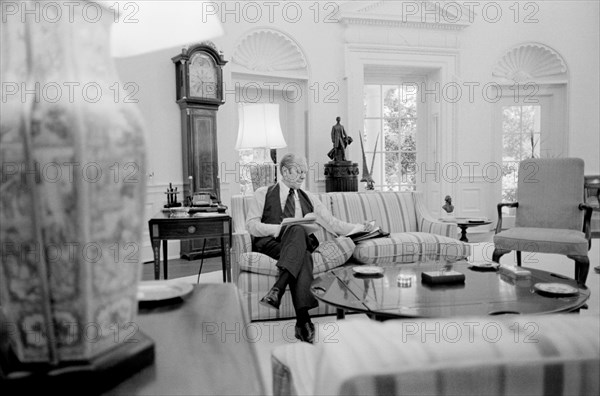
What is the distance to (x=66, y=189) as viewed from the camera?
1.68 ft

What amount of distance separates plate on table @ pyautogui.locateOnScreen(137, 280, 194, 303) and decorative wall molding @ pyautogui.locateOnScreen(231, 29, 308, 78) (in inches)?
212

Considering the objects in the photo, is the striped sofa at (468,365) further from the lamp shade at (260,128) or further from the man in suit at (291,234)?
the lamp shade at (260,128)

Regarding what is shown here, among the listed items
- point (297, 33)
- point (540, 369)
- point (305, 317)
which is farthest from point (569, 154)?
point (540, 369)

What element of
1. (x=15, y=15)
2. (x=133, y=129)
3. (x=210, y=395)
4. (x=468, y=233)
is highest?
(x=15, y=15)

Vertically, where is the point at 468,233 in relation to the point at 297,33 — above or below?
below

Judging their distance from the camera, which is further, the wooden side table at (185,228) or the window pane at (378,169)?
the window pane at (378,169)

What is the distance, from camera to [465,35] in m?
7.07

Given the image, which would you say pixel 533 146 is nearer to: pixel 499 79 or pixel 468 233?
pixel 499 79

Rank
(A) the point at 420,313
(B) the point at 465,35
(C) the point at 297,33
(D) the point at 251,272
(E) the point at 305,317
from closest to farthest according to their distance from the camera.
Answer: (A) the point at 420,313 → (E) the point at 305,317 → (D) the point at 251,272 → (C) the point at 297,33 → (B) the point at 465,35

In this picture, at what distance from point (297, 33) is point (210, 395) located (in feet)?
20.6

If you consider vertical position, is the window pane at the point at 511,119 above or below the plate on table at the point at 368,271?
above

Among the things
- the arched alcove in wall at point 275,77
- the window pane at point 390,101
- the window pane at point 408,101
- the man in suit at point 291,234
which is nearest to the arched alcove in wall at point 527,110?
the window pane at point 408,101

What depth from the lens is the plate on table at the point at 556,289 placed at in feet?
7.45

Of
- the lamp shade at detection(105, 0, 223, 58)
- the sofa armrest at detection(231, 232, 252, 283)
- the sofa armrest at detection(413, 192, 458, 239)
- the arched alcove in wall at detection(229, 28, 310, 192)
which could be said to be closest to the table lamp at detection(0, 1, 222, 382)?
the lamp shade at detection(105, 0, 223, 58)
